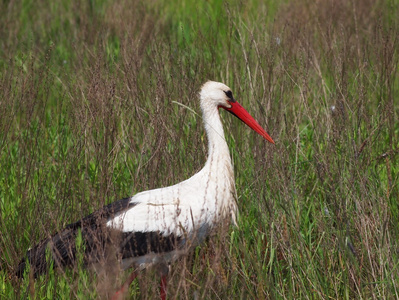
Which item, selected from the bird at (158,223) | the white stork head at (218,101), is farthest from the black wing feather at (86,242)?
Answer: the white stork head at (218,101)

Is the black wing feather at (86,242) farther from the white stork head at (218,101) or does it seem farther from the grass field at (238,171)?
the white stork head at (218,101)

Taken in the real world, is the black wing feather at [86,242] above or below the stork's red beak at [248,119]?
below

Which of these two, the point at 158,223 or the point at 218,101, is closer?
the point at 158,223

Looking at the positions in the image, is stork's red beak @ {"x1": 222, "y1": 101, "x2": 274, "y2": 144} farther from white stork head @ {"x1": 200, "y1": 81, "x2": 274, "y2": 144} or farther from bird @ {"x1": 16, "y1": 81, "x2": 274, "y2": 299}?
bird @ {"x1": 16, "y1": 81, "x2": 274, "y2": 299}

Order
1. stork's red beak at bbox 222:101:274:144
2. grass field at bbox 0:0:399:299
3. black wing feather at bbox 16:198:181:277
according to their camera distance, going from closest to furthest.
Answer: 1. grass field at bbox 0:0:399:299
2. black wing feather at bbox 16:198:181:277
3. stork's red beak at bbox 222:101:274:144

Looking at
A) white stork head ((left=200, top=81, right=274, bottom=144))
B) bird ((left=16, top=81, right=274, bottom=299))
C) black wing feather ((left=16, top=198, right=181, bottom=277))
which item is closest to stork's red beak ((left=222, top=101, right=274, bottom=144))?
white stork head ((left=200, top=81, right=274, bottom=144))

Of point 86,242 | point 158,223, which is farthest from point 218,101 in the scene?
point 86,242

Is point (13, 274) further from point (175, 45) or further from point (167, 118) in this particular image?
point (175, 45)

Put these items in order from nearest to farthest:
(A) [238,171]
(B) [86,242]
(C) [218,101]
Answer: (B) [86,242]
(C) [218,101]
(A) [238,171]

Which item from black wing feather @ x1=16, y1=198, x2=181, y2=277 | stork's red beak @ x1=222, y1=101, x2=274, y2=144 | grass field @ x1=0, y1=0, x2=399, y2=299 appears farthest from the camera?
stork's red beak @ x1=222, y1=101, x2=274, y2=144

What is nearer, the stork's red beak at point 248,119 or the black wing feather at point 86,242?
the black wing feather at point 86,242

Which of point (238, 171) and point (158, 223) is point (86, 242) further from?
point (238, 171)

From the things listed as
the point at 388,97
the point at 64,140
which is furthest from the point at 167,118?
the point at 388,97

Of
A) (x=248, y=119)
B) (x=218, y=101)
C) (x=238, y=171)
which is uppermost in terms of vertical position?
(x=218, y=101)
